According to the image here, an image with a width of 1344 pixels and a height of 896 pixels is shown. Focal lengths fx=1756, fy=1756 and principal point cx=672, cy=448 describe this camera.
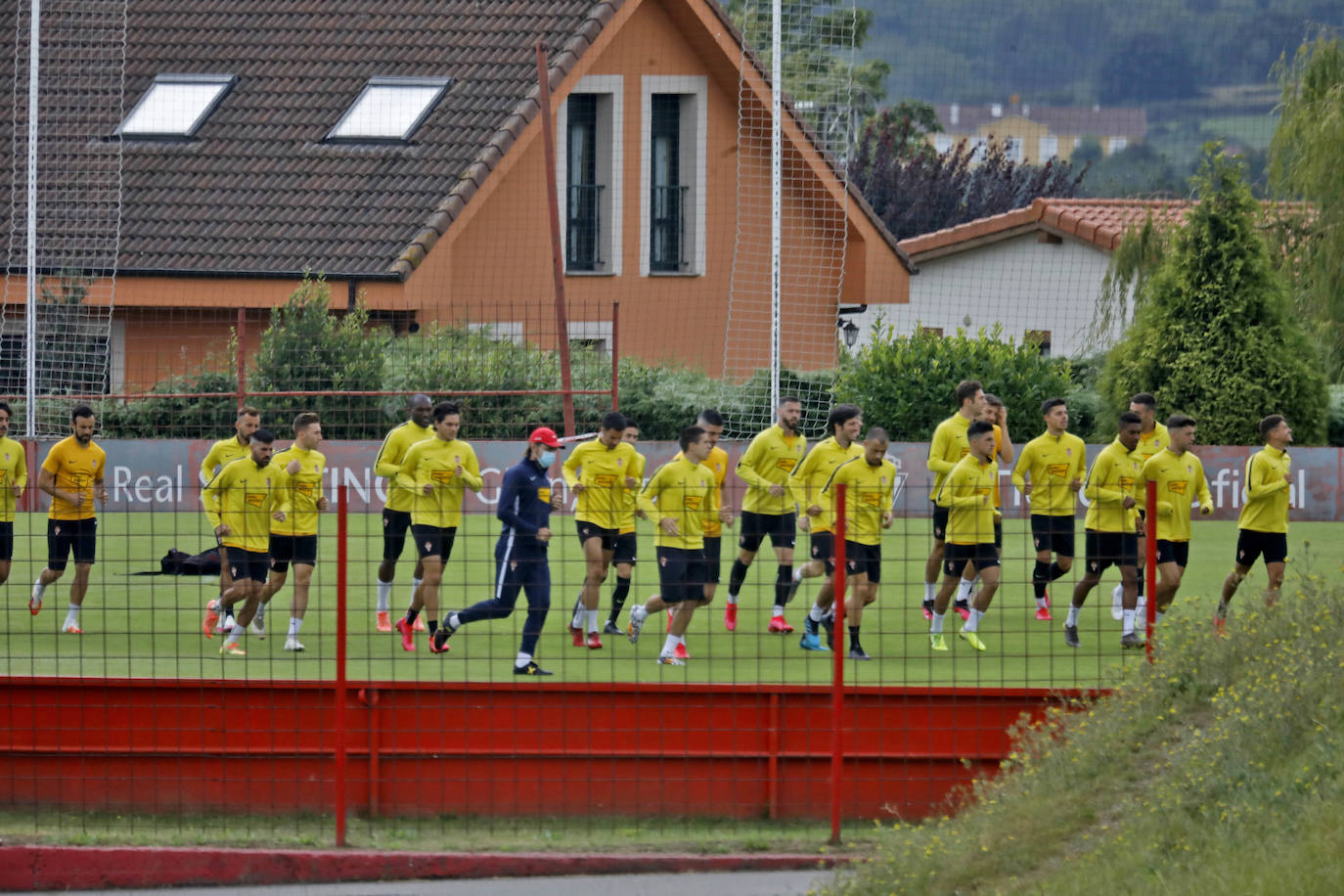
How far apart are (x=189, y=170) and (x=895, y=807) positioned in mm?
21322

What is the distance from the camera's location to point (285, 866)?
8875mm

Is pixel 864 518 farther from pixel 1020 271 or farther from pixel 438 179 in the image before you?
pixel 1020 271

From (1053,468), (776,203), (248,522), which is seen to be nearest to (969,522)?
(1053,468)

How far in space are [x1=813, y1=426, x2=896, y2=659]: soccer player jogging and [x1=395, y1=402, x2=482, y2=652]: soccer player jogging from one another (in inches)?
109

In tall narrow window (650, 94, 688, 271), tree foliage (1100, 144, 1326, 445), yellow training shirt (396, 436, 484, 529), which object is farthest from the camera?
tall narrow window (650, 94, 688, 271)

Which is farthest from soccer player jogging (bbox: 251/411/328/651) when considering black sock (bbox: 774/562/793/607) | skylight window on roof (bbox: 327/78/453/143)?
skylight window on roof (bbox: 327/78/453/143)

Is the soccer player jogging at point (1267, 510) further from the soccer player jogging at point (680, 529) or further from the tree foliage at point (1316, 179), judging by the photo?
the tree foliage at point (1316, 179)

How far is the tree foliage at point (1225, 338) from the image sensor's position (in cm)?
2295

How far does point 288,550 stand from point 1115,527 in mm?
6298

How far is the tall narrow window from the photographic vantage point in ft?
97.9

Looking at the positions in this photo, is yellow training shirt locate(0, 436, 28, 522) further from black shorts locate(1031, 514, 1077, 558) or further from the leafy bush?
the leafy bush

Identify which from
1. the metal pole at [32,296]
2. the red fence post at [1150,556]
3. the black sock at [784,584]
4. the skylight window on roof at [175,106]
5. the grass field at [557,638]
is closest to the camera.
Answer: the red fence post at [1150,556]

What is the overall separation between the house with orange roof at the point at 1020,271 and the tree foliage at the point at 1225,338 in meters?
13.0

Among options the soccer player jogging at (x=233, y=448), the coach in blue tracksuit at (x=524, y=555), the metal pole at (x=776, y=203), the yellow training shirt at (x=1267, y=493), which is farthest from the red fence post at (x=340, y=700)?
the metal pole at (x=776, y=203)
